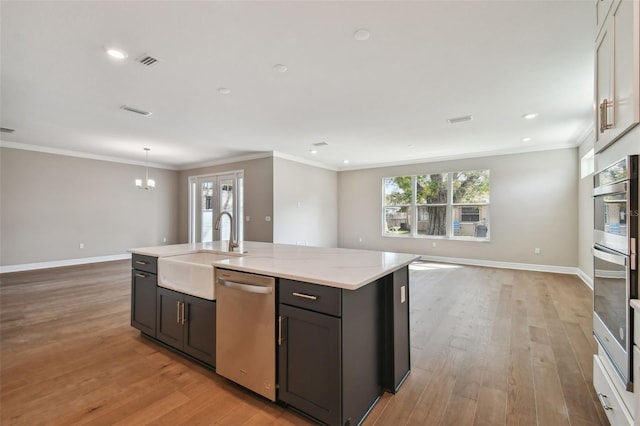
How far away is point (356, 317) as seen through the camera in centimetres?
161

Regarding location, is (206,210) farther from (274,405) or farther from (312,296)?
(312,296)

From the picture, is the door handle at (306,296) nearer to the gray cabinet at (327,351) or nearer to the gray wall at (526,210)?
the gray cabinet at (327,351)

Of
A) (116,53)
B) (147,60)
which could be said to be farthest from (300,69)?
(116,53)

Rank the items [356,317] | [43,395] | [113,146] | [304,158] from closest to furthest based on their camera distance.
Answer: [356,317] → [43,395] → [113,146] → [304,158]

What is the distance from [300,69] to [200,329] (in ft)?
8.21

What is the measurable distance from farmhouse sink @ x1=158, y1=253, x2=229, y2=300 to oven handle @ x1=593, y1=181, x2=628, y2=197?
7.74 feet

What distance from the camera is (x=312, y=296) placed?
1.56 meters

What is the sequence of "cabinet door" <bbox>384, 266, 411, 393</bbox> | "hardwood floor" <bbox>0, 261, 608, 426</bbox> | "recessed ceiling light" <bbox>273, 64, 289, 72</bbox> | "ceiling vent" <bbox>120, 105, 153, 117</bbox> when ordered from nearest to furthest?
1. "hardwood floor" <bbox>0, 261, 608, 426</bbox>
2. "cabinet door" <bbox>384, 266, 411, 393</bbox>
3. "recessed ceiling light" <bbox>273, 64, 289, 72</bbox>
4. "ceiling vent" <bbox>120, 105, 153, 117</bbox>

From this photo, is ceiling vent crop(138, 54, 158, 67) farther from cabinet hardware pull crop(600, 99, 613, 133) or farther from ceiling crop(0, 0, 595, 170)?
cabinet hardware pull crop(600, 99, 613, 133)

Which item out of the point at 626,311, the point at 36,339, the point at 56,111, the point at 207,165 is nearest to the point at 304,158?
the point at 207,165

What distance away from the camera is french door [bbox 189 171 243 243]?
23.5 ft

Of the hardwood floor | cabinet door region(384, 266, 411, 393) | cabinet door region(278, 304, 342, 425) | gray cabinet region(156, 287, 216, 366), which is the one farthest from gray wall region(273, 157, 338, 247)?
cabinet door region(278, 304, 342, 425)

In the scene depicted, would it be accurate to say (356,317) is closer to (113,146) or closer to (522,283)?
(522,283)

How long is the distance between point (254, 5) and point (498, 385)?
125 inches
